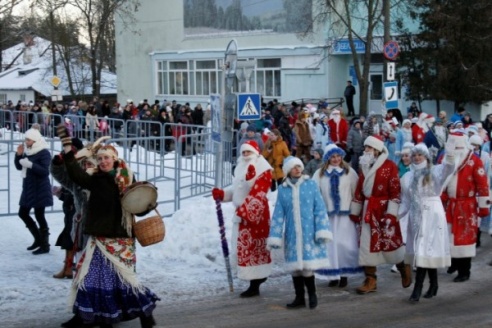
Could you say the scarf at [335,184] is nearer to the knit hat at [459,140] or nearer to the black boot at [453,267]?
the knit hat at [459,140]

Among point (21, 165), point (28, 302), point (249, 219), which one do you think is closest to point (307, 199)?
point (249, 219)

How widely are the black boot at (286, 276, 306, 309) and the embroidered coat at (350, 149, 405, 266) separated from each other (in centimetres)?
101

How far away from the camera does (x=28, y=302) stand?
9312mm

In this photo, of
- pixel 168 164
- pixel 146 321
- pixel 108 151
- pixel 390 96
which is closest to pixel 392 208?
pixel 146 321

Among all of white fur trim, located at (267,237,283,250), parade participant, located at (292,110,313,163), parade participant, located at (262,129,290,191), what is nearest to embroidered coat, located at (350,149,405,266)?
white fur trim, located at (267,237,283,250)

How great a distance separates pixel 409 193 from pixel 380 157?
55 centimetres

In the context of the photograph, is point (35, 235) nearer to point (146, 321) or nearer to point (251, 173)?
point (251, 173)

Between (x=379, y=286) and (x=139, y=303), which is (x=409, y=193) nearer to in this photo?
(x=379, y=286)

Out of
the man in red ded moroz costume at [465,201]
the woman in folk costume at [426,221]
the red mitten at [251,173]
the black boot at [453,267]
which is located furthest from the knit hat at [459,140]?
the red mitten at [251,173]

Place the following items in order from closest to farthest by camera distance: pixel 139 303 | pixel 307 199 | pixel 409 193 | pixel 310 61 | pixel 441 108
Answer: pixel 139 303, pixel 307 199, pixel 409 193, pixel 441 108, pixel 310 61

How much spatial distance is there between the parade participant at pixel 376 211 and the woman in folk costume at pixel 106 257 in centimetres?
310

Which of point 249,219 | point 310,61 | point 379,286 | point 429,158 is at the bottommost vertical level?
point 379,286

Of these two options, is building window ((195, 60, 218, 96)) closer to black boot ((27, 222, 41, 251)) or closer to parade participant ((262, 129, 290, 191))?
parade participant ((262, 129, 290, 191))

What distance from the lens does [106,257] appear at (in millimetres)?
7750
